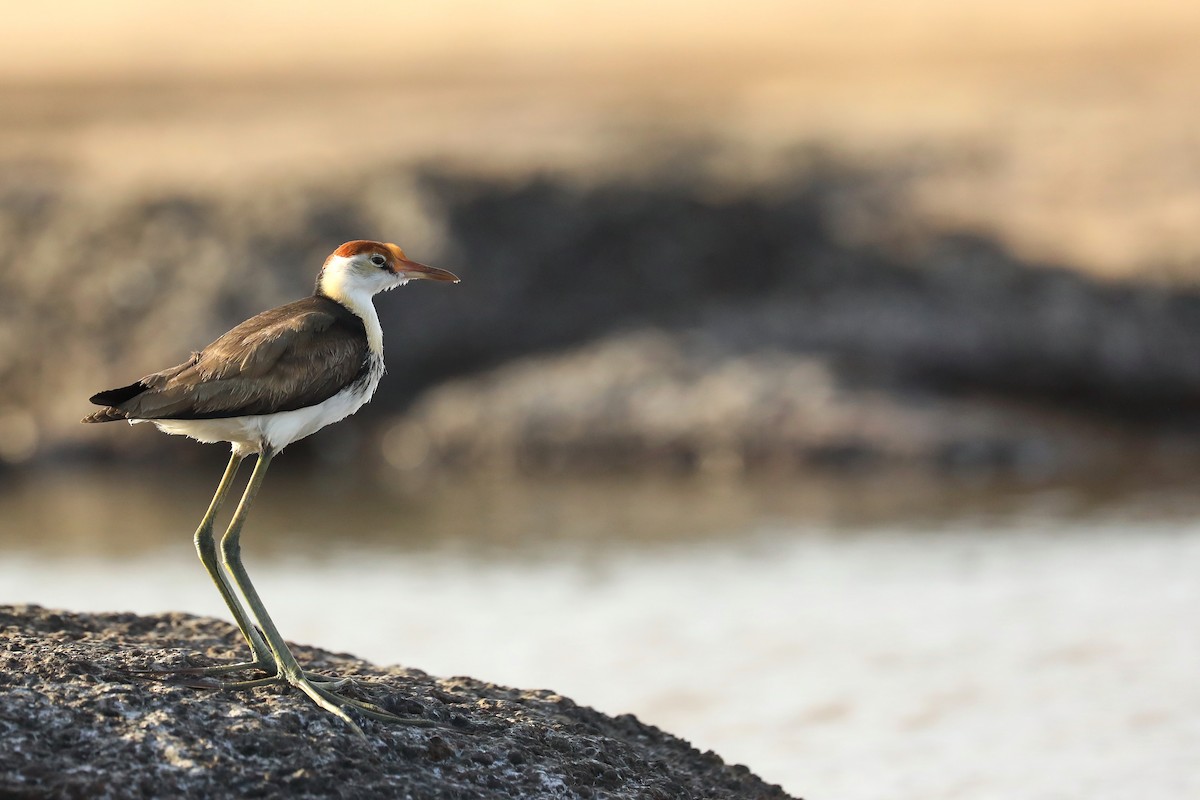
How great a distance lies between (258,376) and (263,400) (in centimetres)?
8

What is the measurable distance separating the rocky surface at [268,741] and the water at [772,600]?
182 centimetres

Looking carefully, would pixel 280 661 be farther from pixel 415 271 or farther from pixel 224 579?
→ pixel 415 271

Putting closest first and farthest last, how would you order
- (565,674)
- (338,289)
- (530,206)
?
(338,289) → (565,674) → (530,206)

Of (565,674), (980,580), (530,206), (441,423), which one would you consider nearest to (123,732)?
(565,674)

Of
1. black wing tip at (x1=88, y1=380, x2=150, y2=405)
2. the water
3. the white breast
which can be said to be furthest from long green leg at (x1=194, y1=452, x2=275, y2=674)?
the water

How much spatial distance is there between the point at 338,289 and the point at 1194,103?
40.7 feet

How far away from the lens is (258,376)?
5000 millimetres

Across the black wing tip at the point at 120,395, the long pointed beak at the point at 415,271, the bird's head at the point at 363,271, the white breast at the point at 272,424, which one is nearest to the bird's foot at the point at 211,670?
the white breast at the point at 272,424

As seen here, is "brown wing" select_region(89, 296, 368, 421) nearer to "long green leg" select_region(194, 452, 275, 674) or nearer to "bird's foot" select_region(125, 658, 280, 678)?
"long green leg" select_region(194, 452, 275, 674)

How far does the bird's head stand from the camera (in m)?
5.32

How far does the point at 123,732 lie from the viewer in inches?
177

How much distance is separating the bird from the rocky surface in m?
0.15

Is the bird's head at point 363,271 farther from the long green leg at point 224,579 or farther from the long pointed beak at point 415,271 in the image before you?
the long green leg at point 224,579

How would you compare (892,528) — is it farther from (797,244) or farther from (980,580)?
(797,244)
